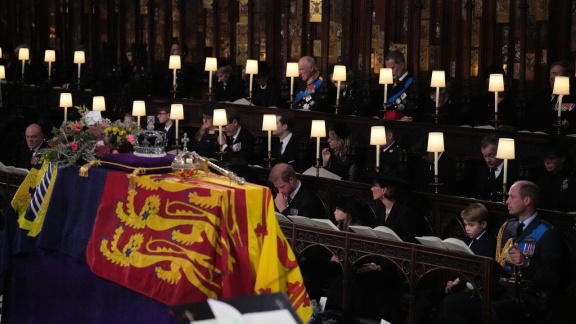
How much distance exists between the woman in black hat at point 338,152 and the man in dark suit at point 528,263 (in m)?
3.70

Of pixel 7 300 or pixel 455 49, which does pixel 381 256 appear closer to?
pixel 7 300

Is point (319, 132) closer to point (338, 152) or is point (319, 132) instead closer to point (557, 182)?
point (338, 152)

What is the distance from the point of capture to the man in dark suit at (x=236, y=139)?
44.5 feet

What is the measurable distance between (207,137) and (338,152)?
216 centimetres

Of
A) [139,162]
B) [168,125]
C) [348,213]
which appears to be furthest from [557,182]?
[168,125]

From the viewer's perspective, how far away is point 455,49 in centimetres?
1609

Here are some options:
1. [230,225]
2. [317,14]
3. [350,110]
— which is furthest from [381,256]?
[317,14]

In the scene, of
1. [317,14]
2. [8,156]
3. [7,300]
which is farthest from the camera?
[317,14]

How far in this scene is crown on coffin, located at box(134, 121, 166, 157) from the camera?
24.6 ft

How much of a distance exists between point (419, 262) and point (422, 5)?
27.4 ft

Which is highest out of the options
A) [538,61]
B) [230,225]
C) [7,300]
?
[538,61]

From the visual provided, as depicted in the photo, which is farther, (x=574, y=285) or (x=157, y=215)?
(x=574, y=285)

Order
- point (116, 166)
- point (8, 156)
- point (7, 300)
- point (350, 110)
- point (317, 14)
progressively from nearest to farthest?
point (116, 166) → point (7, 300) → point (350, 110) → point (8, 156) → point (317, 14)

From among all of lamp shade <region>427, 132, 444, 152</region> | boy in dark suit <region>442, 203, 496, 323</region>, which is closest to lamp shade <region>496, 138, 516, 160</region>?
lamp shade <region>427, 132, 444, 152</region>
